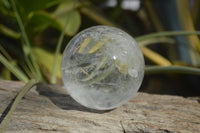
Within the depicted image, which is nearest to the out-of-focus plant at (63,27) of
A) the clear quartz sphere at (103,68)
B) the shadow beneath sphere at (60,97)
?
the shadow beneath sphere at (60,97)

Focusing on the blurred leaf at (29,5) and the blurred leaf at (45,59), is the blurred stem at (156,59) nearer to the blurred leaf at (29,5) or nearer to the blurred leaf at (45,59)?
the blurred leaf at (45,59)

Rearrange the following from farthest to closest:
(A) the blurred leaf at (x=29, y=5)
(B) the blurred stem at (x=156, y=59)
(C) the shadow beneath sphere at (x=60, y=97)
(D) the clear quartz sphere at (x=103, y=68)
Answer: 1. (B) the blurred stem at (x=156, y=59)
2. (A) the blurred leaf at (x=29, y=5)
3. (C) the shadow beneath sphere at (x=60, y=97)
4. (D) the clear quartz sphere at (x=103, y=68)

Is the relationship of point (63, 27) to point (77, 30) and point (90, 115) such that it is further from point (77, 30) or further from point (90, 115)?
point (90, 115)

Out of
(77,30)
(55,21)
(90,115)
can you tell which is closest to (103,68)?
(90,115)

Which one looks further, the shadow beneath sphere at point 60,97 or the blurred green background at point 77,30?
the blurred green background at point 77,30

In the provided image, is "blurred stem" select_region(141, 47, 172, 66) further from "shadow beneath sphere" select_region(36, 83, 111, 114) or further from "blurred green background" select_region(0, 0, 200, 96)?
"shadow beneath sphere" select_region(36, 83, 111, 114)

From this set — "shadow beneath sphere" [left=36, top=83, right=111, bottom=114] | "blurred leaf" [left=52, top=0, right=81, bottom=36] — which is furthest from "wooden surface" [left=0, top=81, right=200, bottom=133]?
"blurred leaf" [left=52, top=0, right=81, bottom=36]

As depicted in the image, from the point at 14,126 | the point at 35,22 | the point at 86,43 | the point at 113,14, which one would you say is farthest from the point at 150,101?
the point at 113,14
